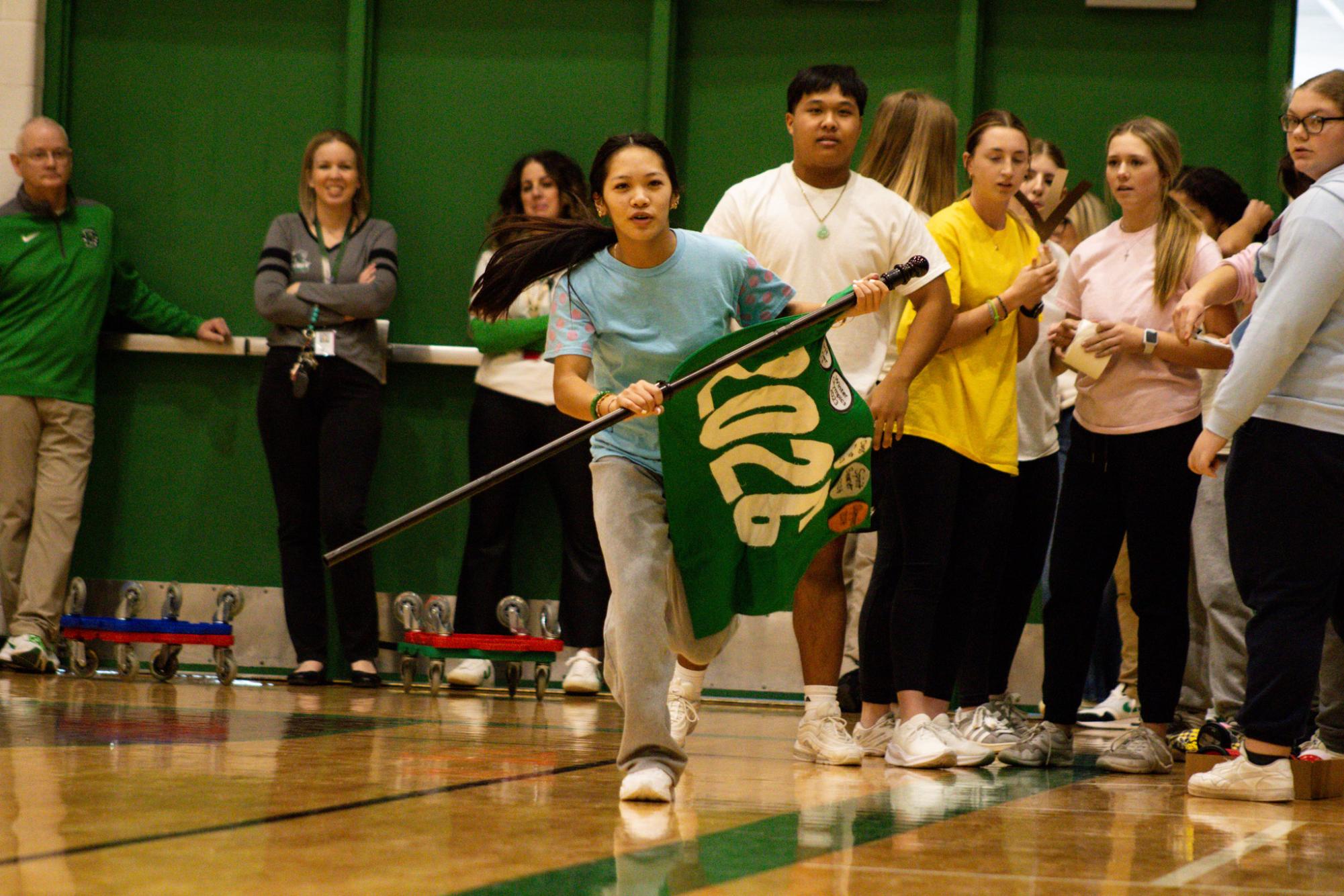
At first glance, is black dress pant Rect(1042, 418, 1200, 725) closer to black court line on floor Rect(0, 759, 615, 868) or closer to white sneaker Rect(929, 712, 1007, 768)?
white sneaker Rect(929, 712, 1007, 768)

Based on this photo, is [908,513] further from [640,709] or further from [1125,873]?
[1125,873]

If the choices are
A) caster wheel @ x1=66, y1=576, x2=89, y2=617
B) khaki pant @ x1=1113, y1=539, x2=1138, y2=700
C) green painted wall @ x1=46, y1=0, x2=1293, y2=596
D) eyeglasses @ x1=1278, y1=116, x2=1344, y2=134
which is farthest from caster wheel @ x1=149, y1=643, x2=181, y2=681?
eyeglasses @ x1=1278, y1=116, x2=1344, y2=134

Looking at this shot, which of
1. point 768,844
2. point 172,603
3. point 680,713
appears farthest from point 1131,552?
point 172,603

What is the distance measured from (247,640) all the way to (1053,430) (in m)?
3.40

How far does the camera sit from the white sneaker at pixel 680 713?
376cm

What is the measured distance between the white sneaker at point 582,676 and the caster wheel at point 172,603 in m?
1.51

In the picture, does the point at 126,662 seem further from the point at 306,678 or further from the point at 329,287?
the point at 329,287

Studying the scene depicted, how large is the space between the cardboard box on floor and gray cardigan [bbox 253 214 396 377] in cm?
361

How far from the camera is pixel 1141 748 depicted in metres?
3.75

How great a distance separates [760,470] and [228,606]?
10.8 ft

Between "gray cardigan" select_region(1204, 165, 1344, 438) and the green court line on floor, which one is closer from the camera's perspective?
the green court line on floor

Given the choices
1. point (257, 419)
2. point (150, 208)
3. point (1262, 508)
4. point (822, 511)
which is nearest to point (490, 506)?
point (257, 419)

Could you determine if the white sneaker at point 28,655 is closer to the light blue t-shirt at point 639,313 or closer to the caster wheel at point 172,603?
the caster wheel at point 172,603

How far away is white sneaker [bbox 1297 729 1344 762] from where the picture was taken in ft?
12.0
